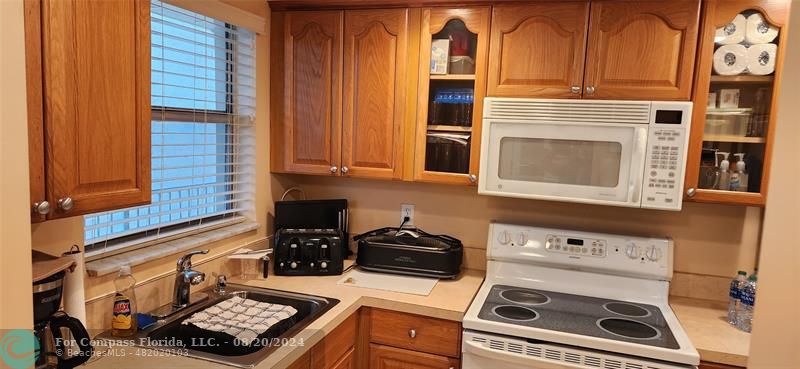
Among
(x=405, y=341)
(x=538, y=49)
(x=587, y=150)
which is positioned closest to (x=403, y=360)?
(x=405, y=341)

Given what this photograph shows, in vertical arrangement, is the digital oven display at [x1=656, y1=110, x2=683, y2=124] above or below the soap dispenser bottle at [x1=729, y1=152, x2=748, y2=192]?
above

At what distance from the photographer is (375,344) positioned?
214 centimetres

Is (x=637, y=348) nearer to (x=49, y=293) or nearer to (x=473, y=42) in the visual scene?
(x=473, y=42)

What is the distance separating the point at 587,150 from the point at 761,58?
690 mm

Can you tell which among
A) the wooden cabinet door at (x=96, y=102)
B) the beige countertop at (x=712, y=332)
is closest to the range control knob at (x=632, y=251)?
the beige countertop at (x=712, y=332)

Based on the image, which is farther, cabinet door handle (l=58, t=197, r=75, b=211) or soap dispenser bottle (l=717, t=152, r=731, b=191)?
soap dispenser bottle (l=717, t=152, r=731, b=191)

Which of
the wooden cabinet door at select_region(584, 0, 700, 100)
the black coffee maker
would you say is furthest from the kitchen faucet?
the wooden cabinet door at select_region(584, 0, 700, 100)

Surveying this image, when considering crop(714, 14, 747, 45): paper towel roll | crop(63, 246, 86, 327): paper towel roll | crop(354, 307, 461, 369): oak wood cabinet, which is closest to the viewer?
crop(63, 246, 86, 327): paper towel roll

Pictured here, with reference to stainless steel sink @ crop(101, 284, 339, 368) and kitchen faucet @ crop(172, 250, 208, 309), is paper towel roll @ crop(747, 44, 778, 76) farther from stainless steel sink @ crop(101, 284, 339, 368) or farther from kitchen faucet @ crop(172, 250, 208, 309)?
kitchen faucet @ crop(172, 250, 208, 309)

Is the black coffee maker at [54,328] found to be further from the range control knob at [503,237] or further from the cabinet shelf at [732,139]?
the cabinet shelf at [732,139]

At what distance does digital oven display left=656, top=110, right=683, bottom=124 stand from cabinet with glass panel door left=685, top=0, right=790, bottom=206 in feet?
0.31

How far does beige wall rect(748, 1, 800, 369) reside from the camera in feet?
1.88

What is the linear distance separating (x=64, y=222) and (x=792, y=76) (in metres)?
1.74

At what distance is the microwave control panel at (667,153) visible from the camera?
1908 millimetres
